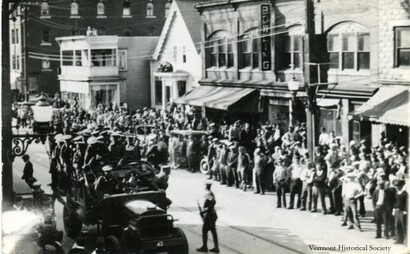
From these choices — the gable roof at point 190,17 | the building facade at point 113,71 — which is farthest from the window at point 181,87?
the building facade at point 113,71

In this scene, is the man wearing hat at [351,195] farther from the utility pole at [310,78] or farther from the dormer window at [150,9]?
the dormer window at [150,9]

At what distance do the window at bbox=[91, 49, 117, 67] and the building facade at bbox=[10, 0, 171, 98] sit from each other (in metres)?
9.70

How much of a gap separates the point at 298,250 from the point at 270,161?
5792 millimetres

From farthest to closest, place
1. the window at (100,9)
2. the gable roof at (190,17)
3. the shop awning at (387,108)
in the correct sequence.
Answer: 1. the window at (100,9)
2. the gable roof at (190,17)
3. the shop awning at (387,108)

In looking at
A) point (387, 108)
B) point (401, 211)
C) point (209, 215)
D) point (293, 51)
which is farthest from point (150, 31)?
point (401, 211)

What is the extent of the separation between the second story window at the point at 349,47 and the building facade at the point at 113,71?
1829cm

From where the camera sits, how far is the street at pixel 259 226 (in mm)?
12641

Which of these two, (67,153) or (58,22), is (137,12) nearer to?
(58,22)

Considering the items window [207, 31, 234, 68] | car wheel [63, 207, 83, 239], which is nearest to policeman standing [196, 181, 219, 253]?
car wheel [63, 207, 83, 239]

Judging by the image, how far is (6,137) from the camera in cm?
885

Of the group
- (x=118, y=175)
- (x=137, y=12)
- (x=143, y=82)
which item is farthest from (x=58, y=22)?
(x=118, y=175)

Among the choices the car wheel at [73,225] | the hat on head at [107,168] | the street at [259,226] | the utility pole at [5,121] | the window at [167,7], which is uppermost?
the window at [167,7]

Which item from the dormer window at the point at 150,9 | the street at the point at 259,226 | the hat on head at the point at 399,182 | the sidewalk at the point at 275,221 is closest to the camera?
the hat on head at the point at 399,182

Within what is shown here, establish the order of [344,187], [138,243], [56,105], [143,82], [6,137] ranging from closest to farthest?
[6,137]
[138,243]
[344,187]
[56,105]
[143,82]
